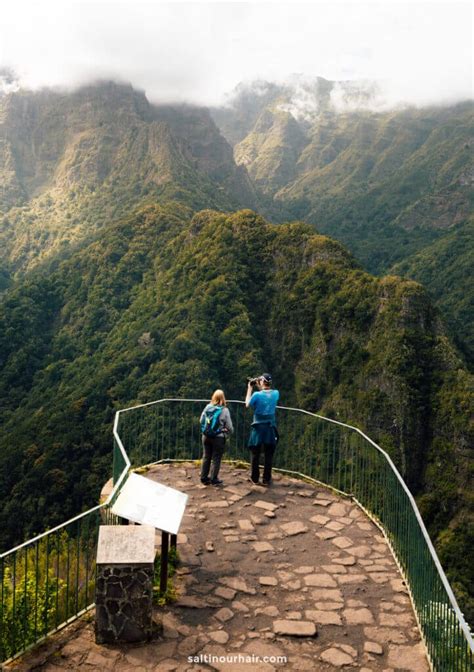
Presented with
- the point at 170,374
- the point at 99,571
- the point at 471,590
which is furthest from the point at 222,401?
the point at 170,374

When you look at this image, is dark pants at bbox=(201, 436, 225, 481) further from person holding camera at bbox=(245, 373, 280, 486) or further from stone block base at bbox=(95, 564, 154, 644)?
stone block base at bbox=(95, 564, 154, 644)

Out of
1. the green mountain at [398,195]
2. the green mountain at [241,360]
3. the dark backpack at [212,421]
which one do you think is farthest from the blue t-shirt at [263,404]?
the green mountain at [398,195]

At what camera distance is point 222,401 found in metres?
10.4

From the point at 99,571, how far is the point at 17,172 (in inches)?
5352

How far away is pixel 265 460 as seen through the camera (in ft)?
35.7

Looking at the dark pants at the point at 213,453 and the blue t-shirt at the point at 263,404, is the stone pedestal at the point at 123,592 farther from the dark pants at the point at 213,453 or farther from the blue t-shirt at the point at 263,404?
the blue t-shirt at the point at 263,404

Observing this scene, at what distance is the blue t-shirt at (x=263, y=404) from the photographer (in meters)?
10.5

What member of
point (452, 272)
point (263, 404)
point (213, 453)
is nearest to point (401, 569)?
point (263, 404)

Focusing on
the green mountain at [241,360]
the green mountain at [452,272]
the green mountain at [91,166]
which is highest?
the green mountain at [91,166]

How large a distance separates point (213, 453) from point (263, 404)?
4.03 ft

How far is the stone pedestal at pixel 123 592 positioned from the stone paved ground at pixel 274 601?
0.55 ft

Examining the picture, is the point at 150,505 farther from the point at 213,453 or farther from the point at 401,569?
the point at 213,453

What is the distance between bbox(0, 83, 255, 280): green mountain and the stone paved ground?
86.4 metres

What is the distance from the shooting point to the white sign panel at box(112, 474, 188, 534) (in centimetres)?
705
